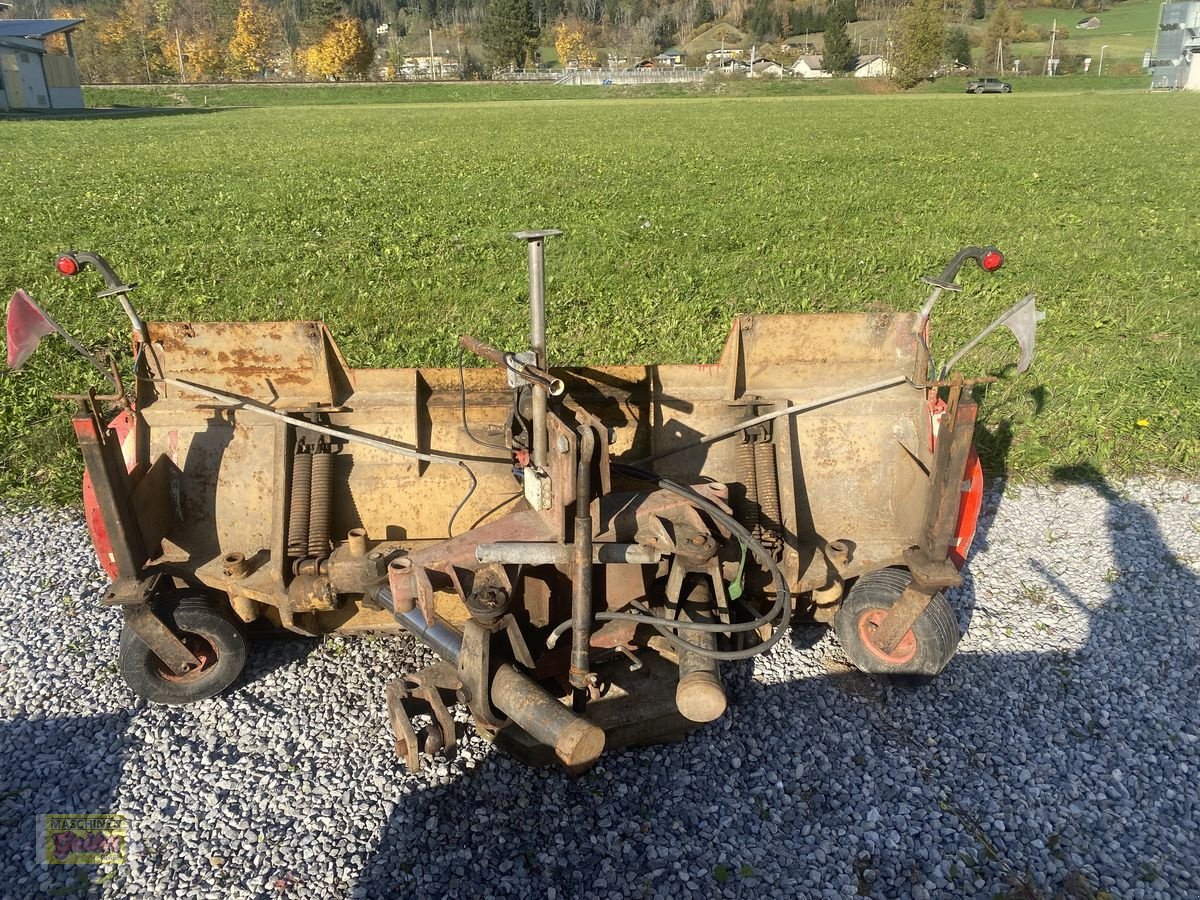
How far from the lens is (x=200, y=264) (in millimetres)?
10961

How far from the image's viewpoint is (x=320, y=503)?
3797mm

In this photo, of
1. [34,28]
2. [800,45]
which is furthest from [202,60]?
[800,45]

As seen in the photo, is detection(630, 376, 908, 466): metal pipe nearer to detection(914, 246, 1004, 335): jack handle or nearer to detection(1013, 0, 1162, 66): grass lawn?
detection(914, 246, 1004, 335): jack handle

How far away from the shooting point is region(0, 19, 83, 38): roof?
56.6m

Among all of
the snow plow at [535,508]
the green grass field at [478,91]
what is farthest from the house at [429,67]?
the snow plow at [535,508]

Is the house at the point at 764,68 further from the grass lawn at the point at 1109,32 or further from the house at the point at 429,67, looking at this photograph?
the house at the point at 429,67

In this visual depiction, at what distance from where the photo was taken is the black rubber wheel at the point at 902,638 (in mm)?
3736

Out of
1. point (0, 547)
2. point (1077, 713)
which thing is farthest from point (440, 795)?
point (0, 547)

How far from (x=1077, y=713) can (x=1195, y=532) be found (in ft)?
7.86

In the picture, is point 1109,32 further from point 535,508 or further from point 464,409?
point 535,508

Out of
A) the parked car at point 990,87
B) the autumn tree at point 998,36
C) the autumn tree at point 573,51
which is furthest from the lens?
the autumn tree at point 573,51

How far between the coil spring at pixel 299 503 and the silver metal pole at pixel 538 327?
4.07 feet

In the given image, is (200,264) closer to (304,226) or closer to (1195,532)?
(304,226)

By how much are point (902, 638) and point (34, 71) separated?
6938 centimetres
